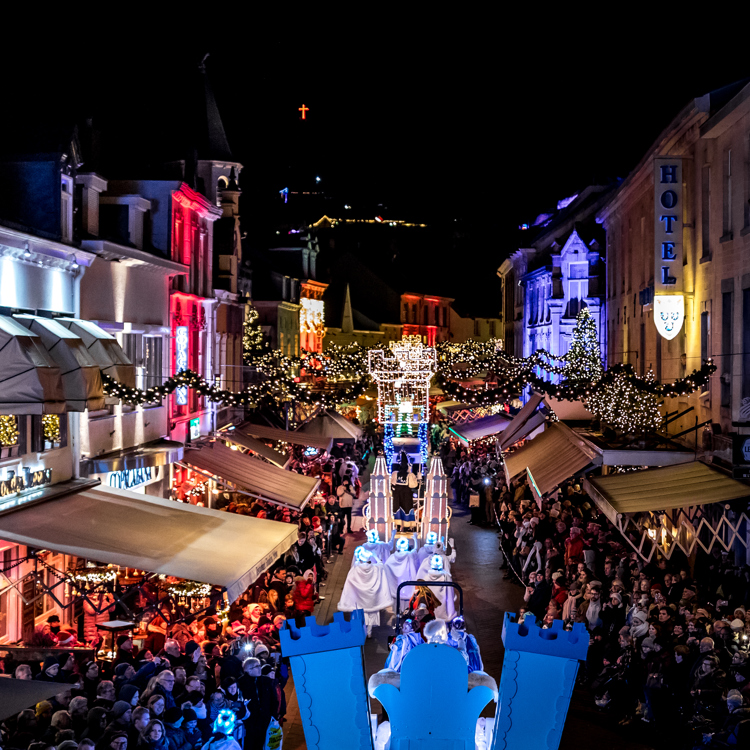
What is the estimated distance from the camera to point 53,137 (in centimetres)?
1786

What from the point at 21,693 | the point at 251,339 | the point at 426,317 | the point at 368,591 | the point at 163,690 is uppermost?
the point at 426,317

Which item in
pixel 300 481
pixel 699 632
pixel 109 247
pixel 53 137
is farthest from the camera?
pixel 300 481

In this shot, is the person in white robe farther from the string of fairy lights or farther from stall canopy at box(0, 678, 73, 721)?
stall canopy at box(0, 678, 73, 721)

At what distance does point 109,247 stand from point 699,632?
42.7ft

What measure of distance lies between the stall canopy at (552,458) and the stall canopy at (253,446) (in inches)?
251

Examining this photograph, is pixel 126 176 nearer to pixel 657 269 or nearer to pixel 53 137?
pixel 53 137

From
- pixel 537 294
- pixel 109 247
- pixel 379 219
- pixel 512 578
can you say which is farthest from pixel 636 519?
pixel 379 219

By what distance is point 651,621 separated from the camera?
1383 centimetres

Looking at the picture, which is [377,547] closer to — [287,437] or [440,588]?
[440,588]

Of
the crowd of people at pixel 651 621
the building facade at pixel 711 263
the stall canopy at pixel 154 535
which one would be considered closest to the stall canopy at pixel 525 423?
the building facade at pixel 711 263

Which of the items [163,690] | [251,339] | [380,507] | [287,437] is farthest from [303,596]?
[251,339]

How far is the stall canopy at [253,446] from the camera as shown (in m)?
28.6

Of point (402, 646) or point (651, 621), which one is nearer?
point (402, 646)

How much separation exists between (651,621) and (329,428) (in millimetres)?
25012
